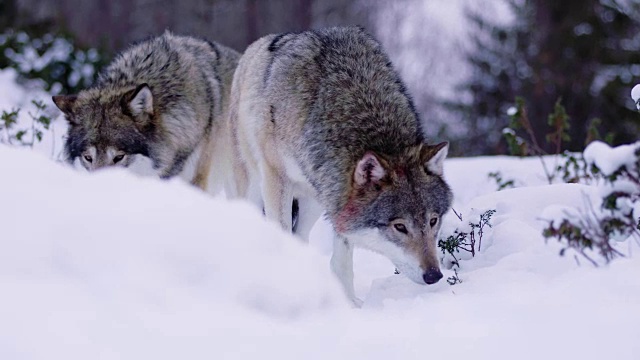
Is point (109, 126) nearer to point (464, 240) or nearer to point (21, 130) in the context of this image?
point (21, 130)

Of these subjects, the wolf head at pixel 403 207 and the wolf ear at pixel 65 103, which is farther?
the wolf ear at pixel 65 103

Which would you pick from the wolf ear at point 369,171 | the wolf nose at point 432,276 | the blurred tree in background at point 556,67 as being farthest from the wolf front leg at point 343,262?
the blurred tree in background at point 556,67

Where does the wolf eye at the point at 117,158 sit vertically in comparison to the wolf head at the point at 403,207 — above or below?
below

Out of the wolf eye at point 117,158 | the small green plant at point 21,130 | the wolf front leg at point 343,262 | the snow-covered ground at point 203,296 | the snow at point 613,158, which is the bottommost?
the small green plant at point 21,130

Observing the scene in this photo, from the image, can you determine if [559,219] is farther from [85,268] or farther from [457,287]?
A: [85,268]

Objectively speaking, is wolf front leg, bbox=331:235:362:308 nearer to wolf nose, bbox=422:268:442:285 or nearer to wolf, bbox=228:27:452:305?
wolf, bbox=228:27:452:305

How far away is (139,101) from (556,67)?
52.7 feet

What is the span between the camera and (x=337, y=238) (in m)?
5.58

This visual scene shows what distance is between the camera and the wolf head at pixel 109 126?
604cm

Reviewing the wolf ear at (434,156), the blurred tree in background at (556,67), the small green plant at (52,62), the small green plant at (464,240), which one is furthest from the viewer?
the blurred tree in background at (556,67)

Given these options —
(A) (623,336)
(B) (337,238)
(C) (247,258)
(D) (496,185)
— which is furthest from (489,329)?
(D) (496,185)

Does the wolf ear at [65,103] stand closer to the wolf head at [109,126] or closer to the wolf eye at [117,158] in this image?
the wolf head at [109,126]

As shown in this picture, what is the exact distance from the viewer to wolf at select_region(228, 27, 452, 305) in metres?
4.73

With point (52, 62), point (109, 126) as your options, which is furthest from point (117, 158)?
point (52, 62)
